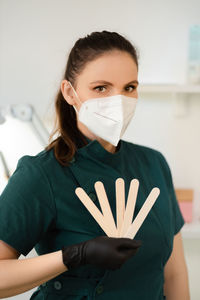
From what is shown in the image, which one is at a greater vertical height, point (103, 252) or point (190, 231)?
point (103, 252)

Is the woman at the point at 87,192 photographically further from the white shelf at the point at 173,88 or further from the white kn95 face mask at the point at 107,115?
the white shelf at the point at 173,88

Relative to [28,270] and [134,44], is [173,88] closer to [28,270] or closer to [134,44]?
[134,44]

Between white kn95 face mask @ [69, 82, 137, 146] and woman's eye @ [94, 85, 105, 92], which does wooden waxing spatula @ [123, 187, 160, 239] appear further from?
woman's eye @ [94, 85, 105, 92]

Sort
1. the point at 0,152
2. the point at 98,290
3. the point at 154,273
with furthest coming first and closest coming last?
1. the point at 0,152
2. the point at 154,273
3. the point at 98,290

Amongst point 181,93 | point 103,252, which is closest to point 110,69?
point 103,252

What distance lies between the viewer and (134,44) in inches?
79.4

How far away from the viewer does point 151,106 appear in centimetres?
212

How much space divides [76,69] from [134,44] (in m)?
0.97

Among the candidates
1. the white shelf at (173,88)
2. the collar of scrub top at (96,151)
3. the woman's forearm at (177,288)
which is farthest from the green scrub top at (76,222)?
the white shelf at (173,88)

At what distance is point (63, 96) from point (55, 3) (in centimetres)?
100

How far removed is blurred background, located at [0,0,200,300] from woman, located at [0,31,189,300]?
2.75 ft

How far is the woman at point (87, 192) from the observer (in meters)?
0.98

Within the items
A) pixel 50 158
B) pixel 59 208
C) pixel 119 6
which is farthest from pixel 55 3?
pixel 59 208

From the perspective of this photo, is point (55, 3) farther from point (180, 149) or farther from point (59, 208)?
point (59, 208)
